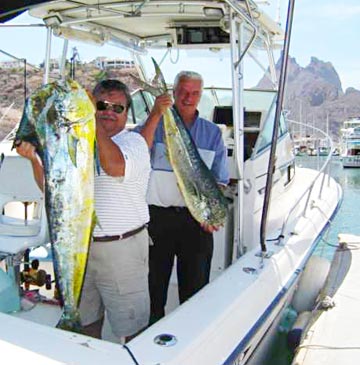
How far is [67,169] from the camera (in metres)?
2.06

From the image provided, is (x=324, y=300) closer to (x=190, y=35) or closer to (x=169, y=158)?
(x=169, y=158)

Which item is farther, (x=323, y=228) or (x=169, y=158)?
(x=323, y=228)

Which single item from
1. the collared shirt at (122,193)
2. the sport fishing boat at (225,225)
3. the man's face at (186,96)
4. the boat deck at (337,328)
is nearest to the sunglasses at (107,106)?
the collared shirt at (122,193)

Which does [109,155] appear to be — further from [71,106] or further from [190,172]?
[190,172]

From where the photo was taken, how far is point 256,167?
364 centimetres

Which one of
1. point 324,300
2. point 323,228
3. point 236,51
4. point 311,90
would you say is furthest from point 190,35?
point 311,90

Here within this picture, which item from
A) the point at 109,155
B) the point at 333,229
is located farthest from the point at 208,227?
the point at 333,229

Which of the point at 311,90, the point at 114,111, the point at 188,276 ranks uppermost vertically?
the point at 311,90

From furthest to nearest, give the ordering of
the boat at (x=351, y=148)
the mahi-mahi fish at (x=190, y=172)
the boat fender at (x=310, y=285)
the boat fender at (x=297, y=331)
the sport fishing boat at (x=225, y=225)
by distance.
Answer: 1. the boat at (x=351, y=148)
2. the boat fender at (x=310, y=285)
3. the boat fender at (x=297, y=331)
4. the mahi-mahi fish at (x=190, y=172)
5. the sport fishing boat at (x=225, y=225)

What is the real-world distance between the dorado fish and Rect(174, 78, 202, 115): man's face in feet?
4.19

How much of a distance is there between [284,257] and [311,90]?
98.4 meters

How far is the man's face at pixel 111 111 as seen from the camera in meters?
2.38

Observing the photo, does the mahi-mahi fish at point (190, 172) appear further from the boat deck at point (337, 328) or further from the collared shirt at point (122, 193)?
the boat deck at point (337, 328)

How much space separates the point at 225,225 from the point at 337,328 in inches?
40.3
